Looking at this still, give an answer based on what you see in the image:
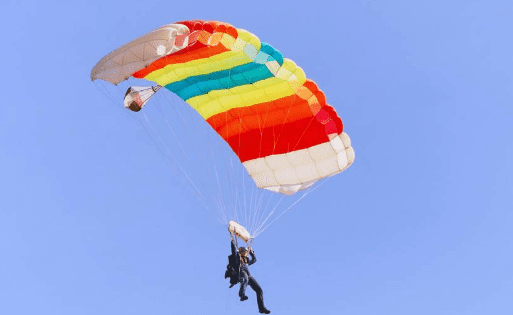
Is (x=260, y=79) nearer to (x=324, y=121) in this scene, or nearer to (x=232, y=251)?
(x=324, y=121)

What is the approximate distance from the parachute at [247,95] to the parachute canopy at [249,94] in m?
0.02

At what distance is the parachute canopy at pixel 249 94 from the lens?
67.2ft

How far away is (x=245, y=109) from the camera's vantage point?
77.5ft

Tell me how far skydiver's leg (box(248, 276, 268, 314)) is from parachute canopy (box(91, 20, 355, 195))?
295 centimetres

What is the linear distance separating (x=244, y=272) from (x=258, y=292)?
0.55 m

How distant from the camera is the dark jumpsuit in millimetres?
21859

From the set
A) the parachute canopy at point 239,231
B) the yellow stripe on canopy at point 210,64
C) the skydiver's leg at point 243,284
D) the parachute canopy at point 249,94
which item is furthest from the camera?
the parachute canopy at point 239,231

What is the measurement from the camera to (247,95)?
76.0ft

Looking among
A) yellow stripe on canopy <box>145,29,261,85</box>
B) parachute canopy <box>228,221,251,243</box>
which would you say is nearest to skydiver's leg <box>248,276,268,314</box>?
parachute canopy <box>228,221,251,243</box>

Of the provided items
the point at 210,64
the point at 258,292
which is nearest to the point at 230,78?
the point at 210,64

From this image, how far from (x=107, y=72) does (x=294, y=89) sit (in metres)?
3.94

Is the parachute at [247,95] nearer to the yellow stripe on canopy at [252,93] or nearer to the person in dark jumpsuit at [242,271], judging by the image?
the yellow stripe on canopy at [252,93]

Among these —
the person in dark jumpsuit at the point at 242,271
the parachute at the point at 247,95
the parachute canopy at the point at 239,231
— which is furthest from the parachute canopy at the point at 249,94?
the person in dark jumpsuit at the point at 242,271

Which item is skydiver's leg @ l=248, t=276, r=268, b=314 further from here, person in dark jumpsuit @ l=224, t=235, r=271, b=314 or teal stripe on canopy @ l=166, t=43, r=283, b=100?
teal stripe on canopy @ l=166, t=43, r=283, b=100
